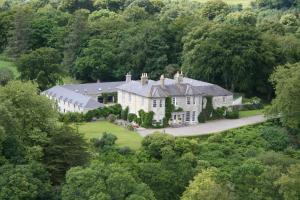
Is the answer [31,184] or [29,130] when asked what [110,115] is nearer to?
[29,130]

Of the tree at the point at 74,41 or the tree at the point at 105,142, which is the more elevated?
the tree at the point at 74,41

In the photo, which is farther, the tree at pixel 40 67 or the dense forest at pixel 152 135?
the tree at pixel 40 67

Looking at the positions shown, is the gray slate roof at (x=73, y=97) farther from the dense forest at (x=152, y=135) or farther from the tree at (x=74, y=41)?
the tree at (x=74, y=41)

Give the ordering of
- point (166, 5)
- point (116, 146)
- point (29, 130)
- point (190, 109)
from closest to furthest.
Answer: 1. point (29, 130)
2. point (116, 146)
3. point (190, 109)
4. point (166, 5)

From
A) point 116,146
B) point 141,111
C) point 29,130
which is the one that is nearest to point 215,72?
point 141,111

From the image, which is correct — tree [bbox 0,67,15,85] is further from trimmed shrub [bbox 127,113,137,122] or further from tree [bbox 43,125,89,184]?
tree [bbox 43,125,89,184]

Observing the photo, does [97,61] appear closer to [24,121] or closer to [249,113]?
[249,113]

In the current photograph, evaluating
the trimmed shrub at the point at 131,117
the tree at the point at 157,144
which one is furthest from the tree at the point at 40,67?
the tree at the point at 157,144
